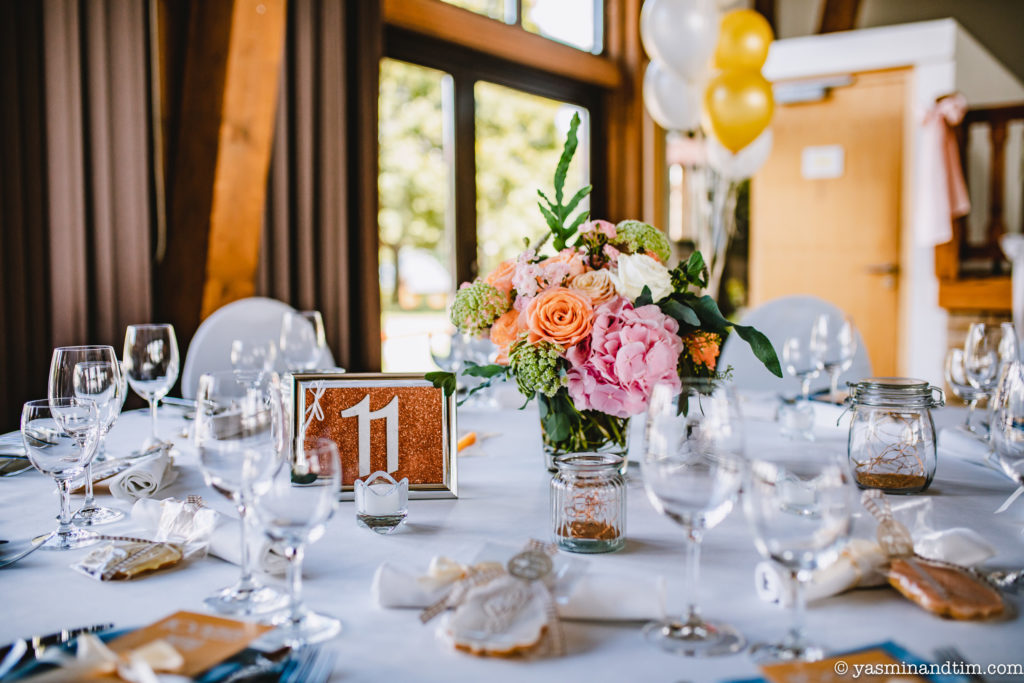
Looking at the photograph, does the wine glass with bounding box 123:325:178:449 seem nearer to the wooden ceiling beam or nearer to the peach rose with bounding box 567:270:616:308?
the peach rose with bounding box 567:270:616:308

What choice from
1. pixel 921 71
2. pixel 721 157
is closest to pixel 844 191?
pixel 921 71

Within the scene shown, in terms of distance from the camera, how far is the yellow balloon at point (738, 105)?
3.93 meters

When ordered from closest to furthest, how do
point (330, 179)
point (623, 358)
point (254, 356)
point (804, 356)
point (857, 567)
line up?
point (857, 567), point (623, 358), point (804, 356), point (254, 356), point (330, 179)

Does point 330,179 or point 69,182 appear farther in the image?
point 330,179

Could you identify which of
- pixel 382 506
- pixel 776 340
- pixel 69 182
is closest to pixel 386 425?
pixel 382 506

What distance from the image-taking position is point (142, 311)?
8.84 ft

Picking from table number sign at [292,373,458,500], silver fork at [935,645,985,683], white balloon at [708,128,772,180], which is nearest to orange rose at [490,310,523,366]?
table number sign at [292,373,458,500]

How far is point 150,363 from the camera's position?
4.97 ft

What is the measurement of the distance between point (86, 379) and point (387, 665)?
0.80 metres

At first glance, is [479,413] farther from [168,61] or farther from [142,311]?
[168,61]

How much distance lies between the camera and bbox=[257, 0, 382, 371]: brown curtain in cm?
324

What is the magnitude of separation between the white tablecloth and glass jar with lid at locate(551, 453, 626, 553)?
0.08 ft

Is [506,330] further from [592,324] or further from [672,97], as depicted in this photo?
[672,97]

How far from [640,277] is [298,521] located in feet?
1.85
